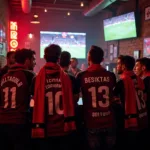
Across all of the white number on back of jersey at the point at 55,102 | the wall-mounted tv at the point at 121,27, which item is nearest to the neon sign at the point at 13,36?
the wall-mounted tv at the point at 121,27

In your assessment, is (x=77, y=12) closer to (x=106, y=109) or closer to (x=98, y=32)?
(x=98, y=32)

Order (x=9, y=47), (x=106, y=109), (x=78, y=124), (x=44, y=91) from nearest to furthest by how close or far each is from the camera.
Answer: (x=44, y=91) → (x=106, y=109) → (x=78, y=124) → (x=9, y=47)

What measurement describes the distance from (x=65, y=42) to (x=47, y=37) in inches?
29.0

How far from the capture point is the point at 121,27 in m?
7.80

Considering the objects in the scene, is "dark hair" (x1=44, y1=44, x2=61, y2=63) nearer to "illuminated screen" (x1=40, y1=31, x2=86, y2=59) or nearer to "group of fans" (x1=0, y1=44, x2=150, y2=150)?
"group of fans" (x1=0, y1=44, x2=150, y2=150)

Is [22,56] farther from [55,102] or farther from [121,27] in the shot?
[121,27]

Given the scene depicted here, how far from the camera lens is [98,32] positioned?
1071 centimetres

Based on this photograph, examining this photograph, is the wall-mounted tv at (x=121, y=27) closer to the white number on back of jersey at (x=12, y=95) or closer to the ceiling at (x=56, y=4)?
the ceiling at (x=56, y=4)

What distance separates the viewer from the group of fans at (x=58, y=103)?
2062 mm

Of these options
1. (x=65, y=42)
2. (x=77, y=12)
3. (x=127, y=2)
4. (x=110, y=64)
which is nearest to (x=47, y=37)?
(x=65, y=42)

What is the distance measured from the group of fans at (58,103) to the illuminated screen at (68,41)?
25.6 feet

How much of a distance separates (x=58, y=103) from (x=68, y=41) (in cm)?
843

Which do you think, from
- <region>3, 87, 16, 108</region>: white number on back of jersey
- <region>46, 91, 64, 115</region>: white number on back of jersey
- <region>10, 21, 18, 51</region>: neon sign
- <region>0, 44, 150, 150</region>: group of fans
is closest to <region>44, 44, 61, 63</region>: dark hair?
<region>0, 44, 150, 150</region>: group of fans

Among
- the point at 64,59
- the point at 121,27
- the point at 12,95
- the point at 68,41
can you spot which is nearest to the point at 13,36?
the point at 68,41
